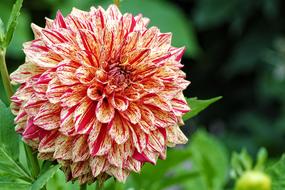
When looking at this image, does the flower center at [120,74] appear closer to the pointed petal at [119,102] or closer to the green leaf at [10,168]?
the pointed petal at [119,102]

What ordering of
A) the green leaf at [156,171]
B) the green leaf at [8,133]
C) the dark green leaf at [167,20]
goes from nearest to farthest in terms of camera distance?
the green leaf at [8,133] → the green leaf at [156,171] → the dark green leaf at [167,20]

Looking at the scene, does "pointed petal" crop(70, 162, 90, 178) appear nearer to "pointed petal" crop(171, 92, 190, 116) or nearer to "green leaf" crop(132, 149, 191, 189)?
"pointed petal" crop(171, 92, 190, 116)

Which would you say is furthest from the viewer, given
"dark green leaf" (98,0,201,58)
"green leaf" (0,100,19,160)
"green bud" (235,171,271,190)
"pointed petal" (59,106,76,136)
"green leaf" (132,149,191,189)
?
"dark green leaf" (98,0,201,58)

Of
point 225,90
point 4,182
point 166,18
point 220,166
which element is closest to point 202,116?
point 225,90

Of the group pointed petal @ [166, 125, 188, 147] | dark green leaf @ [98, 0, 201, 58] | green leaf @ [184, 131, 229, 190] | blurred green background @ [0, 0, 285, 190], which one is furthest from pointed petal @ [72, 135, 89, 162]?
dark green leaf @ [98, 0, 201, 58]

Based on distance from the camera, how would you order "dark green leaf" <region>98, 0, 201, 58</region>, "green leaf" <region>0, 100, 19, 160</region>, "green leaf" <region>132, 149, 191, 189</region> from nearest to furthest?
"green leaf" <region>0, 100, 19, 160</region>, "green leaf" <region>132, 149, 191, 189</region>, "dark green leaf" <region>98, 0, 201, 58</region>

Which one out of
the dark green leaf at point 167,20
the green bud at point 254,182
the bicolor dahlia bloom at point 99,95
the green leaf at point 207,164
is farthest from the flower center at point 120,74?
the dark green leaf at point 167,20

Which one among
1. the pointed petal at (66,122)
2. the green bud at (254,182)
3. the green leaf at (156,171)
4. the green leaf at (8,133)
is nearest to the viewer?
the pointed petal at (66,122)
